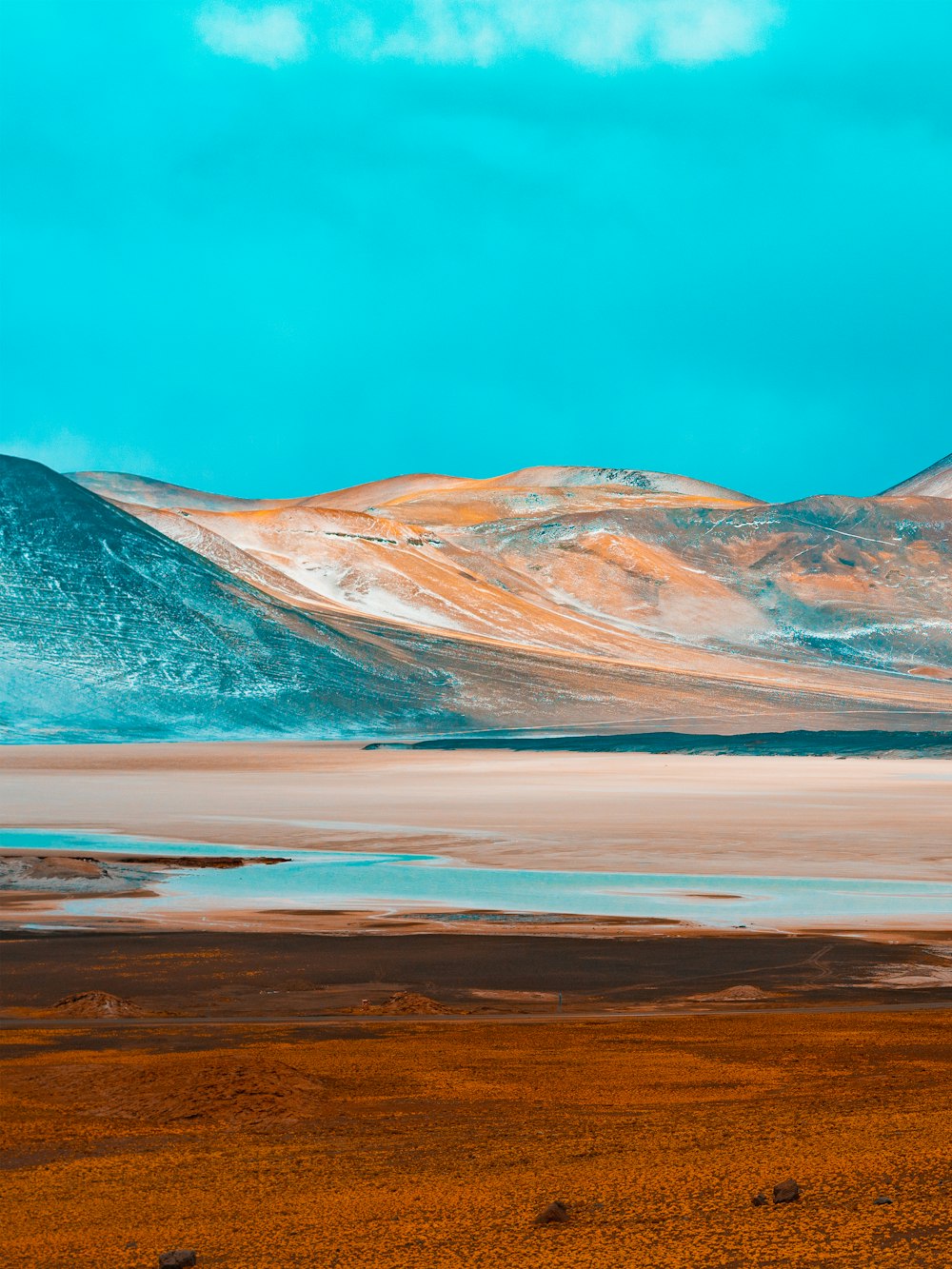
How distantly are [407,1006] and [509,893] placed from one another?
10.1 meters

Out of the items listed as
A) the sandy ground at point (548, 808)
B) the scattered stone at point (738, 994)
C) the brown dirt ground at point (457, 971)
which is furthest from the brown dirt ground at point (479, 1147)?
the sandy ground at point (548, 808)

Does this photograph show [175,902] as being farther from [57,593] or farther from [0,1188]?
[57,593]

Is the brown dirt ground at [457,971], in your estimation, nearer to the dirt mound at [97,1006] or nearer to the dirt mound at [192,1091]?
the dirt mound at [97,1006]

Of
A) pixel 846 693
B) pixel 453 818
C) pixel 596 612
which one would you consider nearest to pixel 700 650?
pixel 596 612

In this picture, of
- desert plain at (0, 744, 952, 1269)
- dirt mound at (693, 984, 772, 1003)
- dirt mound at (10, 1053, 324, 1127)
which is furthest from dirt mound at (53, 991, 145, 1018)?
dirt mound at (693, 984, 772, 1003)

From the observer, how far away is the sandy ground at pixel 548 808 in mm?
26428

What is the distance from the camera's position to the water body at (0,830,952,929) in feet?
58.7

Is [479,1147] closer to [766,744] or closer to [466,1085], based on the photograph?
[466,1085]

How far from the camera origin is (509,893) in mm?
20469

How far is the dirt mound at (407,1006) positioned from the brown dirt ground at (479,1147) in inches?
42.9

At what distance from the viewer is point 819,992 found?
11.3m

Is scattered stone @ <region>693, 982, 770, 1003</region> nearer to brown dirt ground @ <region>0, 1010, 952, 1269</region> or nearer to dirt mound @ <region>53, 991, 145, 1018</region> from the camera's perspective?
brown dirt ground @ <region>0, 1010, 952, 1269</region>

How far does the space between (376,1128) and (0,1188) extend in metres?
1.62

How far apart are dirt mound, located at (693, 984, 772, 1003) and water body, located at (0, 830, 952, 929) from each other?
517 cm
